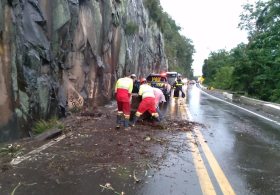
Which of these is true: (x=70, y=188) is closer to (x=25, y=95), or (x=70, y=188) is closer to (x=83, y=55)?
(x=25, y=95)

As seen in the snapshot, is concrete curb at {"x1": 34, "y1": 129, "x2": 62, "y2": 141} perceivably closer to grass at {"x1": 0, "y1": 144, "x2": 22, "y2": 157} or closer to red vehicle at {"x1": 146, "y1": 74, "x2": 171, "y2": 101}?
grass at {"x1": 0, "y1": 144, "x2": 22, "y2": 157}

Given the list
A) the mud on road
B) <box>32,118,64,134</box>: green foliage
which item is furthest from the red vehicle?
<box>32,118,64,134</box>: green foliage

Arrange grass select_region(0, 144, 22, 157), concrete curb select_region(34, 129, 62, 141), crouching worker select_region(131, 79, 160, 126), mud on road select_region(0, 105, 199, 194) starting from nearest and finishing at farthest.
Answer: mud on road select_region(0, 105, 199, 194) < grass select_region(0, 144, 22, 157) < concrete curb select_region(34, 129, 62, 141) < crouching worker select_region(131, 79, 160, 126)

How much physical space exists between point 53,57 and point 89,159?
725cm

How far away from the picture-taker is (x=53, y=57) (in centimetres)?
1443

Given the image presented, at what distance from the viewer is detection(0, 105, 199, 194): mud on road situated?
635 centimetres

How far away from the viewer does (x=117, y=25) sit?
26.5 metres

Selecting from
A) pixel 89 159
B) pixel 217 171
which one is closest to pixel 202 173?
pixel 217 171

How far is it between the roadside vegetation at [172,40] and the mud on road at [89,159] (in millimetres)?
40031

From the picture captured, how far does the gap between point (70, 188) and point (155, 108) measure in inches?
289

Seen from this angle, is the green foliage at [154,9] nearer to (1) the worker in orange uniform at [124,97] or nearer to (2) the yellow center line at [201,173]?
(1) the worker in orange uniform at [124,97]

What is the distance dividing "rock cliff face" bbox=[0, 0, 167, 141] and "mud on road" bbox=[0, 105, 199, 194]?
1.16 m

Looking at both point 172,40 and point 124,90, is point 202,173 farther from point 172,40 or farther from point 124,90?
point 172,40

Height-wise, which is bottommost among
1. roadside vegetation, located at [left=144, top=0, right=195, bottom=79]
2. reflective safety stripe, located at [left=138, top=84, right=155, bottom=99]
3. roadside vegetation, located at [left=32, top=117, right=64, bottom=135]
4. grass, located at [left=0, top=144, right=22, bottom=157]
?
grass, located at [left=0, top=144, right=22, bottom=157]
